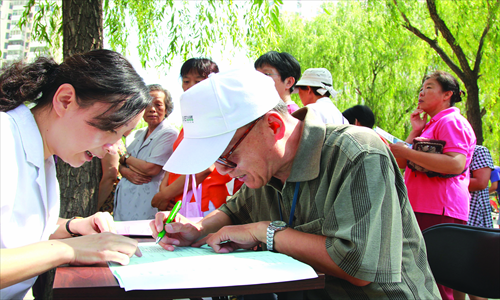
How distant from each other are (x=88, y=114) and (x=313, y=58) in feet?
38.4

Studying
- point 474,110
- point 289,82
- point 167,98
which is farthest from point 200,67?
point 474,110

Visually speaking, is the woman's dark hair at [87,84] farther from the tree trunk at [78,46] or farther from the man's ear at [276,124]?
the tree trunk at [78,46]

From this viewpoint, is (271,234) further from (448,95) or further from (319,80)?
(448,95)

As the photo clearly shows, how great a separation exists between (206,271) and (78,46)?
8.94 feet

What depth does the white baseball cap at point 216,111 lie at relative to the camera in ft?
4.70

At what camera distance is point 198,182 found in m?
2.81

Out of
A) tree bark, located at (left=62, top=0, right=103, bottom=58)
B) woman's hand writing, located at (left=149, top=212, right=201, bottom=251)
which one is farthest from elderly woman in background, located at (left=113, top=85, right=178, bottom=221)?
woman's hand writing, located at (left=149, top=212, right=201, bottom=251)

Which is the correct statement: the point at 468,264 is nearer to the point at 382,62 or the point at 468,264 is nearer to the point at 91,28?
the point at 91,28

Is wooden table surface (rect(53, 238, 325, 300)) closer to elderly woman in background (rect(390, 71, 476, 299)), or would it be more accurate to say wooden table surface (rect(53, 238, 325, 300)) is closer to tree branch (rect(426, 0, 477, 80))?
elderly woman in background (rect(390, 71, 476, 299))

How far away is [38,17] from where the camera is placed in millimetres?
4355

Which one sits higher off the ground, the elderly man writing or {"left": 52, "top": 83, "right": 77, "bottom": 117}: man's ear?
{"left": 52, "top": 83, "right": 77, "bottom": 117}: man's ear

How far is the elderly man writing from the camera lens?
1.21m

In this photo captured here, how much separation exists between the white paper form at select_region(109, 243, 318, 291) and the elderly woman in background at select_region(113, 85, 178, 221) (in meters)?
1.93

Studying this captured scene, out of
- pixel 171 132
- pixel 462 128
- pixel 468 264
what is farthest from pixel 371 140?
pixel 171 132
